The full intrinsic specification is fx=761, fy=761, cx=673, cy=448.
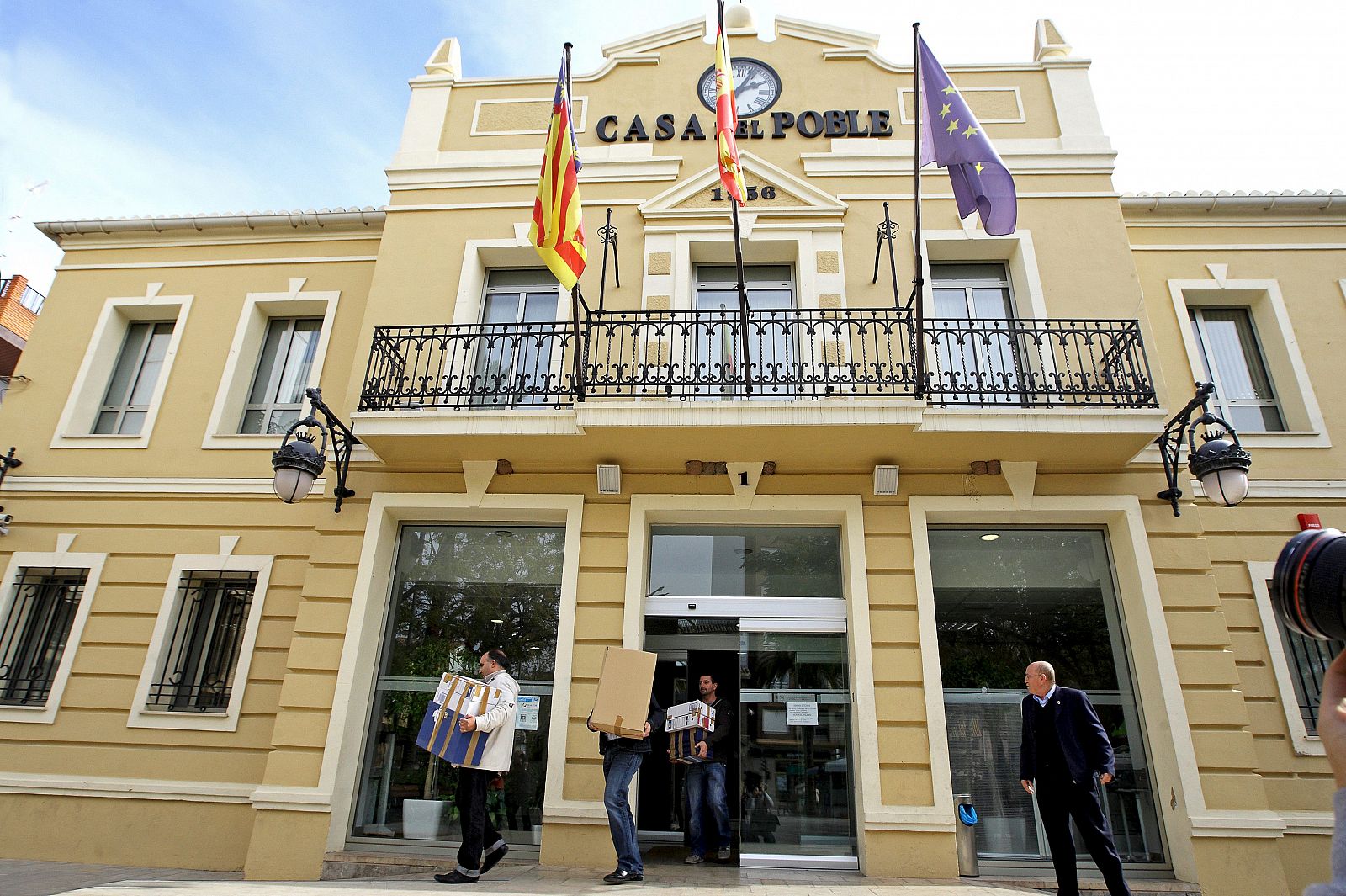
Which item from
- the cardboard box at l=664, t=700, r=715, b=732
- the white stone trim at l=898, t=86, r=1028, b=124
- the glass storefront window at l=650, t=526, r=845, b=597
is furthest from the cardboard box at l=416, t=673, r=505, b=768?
the white stone trim at l=898, t=86, r=1028, b=124

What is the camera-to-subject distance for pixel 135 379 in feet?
34.6

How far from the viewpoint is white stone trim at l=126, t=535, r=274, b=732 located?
845cm

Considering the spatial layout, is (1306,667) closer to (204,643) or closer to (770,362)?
(770,362)

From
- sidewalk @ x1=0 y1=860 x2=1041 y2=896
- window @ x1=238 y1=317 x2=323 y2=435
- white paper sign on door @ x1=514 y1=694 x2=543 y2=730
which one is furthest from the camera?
window @ x1=238 y1=317 x2=323 y2=435

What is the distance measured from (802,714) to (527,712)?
9.23 ft

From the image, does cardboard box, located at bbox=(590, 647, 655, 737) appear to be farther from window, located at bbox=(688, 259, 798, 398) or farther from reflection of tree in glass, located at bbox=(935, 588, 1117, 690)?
reflection of tree in glass, located at bbox=(935, 588, 1117, 690)

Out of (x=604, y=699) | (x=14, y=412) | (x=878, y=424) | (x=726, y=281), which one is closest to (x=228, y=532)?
(x=14, y=412)

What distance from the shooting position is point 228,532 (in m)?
9.26

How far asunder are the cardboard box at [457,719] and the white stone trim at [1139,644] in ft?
13.5

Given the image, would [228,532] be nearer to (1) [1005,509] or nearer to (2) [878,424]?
(2) [878,424]

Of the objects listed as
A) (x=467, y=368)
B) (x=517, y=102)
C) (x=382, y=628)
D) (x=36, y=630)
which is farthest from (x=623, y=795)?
(x=517, y=102)

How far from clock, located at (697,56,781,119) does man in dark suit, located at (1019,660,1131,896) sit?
7.74 meters

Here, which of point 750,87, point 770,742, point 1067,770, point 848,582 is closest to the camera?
point 1067,770

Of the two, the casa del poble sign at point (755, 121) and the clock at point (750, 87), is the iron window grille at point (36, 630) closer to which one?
the casa del poble sign at point (755, 121)
